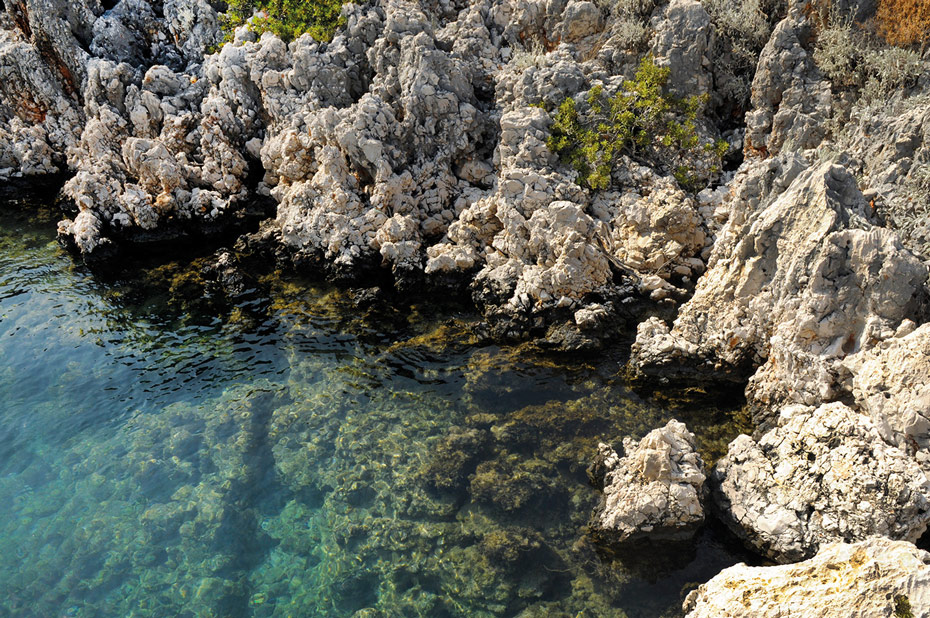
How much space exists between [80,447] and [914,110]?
101ft

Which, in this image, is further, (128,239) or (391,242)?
(128,239)

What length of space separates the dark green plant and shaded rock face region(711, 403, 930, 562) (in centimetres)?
1330

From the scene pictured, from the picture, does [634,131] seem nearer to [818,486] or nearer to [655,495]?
[818,486]

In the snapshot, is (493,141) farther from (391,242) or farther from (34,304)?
(34,304)

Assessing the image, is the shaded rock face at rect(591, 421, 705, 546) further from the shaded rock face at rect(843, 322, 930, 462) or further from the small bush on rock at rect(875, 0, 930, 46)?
the small bush on rock at rect(875, 0, 930, 46)

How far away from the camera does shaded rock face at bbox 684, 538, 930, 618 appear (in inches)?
336

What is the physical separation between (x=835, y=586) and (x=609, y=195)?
17562mm

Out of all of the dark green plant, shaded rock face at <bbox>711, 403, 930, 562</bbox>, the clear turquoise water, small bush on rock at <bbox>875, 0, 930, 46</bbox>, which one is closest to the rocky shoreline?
shaded rock face at <bbox>711, 403, 930, 562</bbox>

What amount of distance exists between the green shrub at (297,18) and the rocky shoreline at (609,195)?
81 centimetres

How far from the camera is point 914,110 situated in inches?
704

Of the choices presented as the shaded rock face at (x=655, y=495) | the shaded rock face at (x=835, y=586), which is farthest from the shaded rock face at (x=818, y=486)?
the shaded rock face at (x=835, y=586)

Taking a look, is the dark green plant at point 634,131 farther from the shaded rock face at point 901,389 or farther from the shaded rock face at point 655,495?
the shaded rock face at point 655,495

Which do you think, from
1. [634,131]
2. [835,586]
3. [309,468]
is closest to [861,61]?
[634,131]

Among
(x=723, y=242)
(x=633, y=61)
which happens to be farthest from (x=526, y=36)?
(x=723, y=242)
